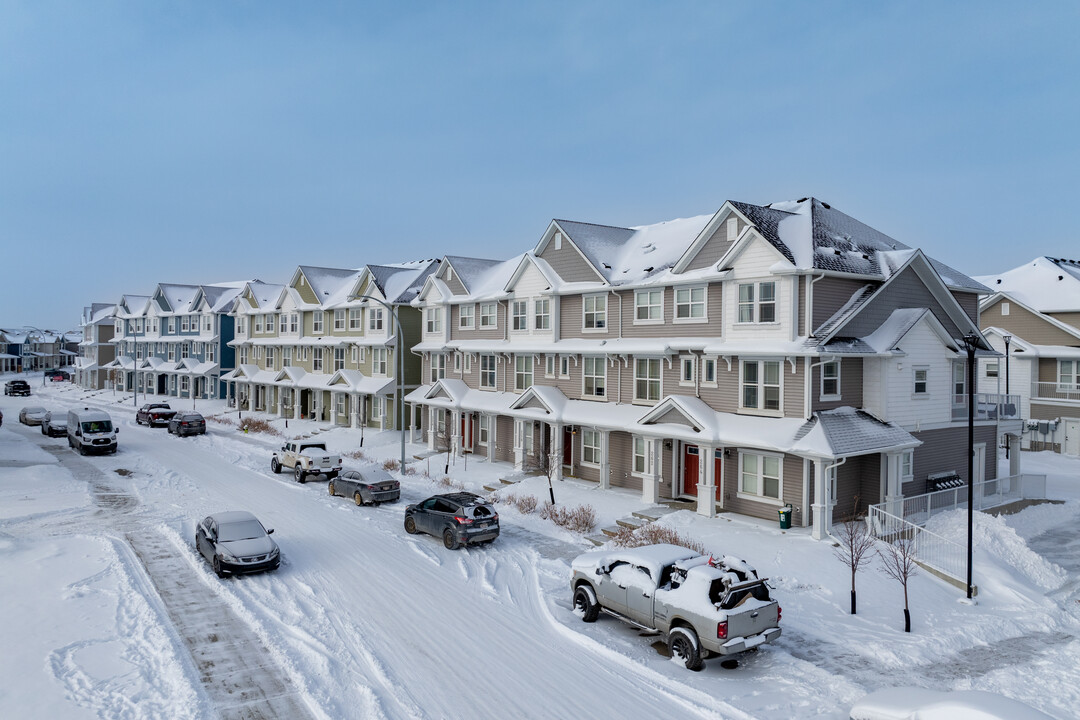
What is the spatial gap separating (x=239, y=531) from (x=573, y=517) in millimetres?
10826

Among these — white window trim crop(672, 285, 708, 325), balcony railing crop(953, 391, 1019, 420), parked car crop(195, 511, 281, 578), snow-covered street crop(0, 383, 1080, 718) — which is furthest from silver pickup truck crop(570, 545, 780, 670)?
balcony railing crop(953, 391, 1019, 420)

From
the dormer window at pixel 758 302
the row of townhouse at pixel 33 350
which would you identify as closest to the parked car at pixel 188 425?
the dormer window at pixel 758 302

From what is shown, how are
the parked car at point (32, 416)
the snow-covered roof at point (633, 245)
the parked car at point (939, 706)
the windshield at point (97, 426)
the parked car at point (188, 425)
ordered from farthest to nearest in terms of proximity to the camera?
the parked car at point (32, 416) < the parked car at point (188, 425) < the windshield at point (97, 426) < the snow-covered roof at point (633, 245) < the parked car at point (939, 706)

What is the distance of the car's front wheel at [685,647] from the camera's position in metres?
13.6

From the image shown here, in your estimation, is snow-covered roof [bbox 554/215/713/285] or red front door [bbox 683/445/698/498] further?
snow-covered roof [bbox 554/215/713/285]

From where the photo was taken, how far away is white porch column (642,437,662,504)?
27609 mm

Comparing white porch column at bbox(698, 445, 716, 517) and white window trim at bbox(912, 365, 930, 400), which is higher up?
white window trim at bbox(912, 365, 930, 400)

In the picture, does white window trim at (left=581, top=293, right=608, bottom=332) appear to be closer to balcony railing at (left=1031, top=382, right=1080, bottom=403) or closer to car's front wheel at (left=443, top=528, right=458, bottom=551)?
car's front wheel at (left=443, top=528, right=458, bottom=551)

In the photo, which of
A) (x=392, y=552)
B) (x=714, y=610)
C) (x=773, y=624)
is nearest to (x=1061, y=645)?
(x=773, y=624)

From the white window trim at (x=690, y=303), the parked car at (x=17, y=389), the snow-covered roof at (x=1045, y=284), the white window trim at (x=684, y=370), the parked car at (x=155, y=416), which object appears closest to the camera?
the white window trim at (x=690, y=303)

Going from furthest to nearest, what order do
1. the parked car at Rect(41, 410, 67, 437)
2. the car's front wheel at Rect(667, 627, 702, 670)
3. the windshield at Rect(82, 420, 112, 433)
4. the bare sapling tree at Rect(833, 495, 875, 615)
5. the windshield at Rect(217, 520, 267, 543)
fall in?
the parked car at Rect(41, 410, 67, 437)
the windshield at Rect(82, 420, 112, 433)
the windshield at Rect(217, 520, 267, 543)
the bare sapling tree at Rect(833, 495, 875, 615)
the car's front wheel at Rect(667, 627, 702, 670)

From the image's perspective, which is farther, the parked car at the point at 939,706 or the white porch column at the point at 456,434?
the white porch column at the point at 456,434

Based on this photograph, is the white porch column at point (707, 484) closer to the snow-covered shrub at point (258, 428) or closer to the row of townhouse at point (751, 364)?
the row of townhouse at point (751, 364)

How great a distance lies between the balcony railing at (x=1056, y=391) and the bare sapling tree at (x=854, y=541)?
85.4ft
